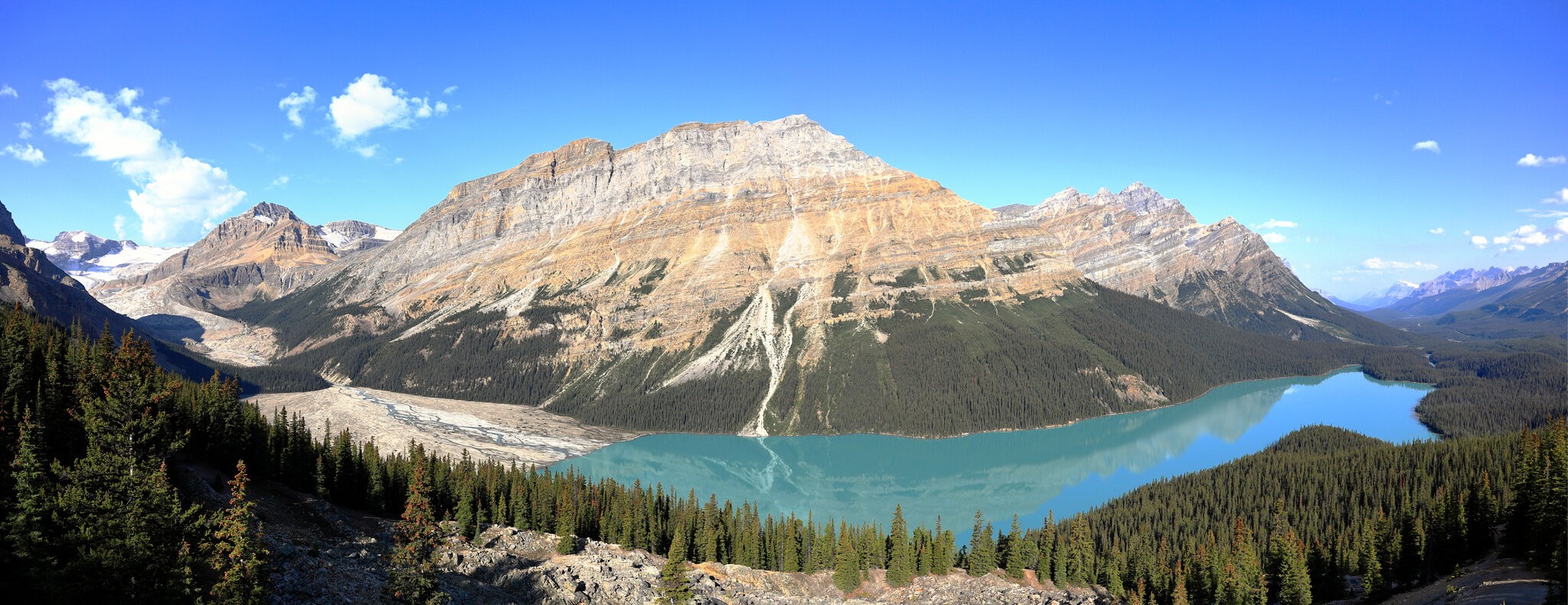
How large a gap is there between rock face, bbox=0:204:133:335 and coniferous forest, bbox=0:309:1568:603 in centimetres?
10663

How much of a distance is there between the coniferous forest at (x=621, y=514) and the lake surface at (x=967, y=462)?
346 inches

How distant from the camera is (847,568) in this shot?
49.8 metres

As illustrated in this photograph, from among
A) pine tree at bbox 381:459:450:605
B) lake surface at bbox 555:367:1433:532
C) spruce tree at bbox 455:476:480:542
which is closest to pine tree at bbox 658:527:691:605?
pine tree at bbox 381:459:450:605

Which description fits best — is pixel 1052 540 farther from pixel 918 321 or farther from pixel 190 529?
pixel 918 321

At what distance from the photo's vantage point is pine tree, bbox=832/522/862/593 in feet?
163

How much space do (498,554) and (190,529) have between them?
17.4 metres

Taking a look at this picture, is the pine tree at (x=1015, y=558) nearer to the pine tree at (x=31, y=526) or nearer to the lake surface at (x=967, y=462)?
the lake surface at (x=967, y=462)

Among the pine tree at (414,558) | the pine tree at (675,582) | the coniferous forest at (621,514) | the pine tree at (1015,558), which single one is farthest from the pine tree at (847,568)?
the pine tree at (414,558)

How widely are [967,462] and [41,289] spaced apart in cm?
17946

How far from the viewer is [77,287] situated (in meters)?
178

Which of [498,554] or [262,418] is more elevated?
[262,418]

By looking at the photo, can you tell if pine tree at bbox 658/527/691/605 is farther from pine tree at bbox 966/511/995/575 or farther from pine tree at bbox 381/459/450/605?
pine tree at bbox 966/511/995/575

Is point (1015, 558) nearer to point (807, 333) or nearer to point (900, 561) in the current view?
point (900, 561)

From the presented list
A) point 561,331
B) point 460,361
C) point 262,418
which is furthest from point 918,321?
point 262,418
